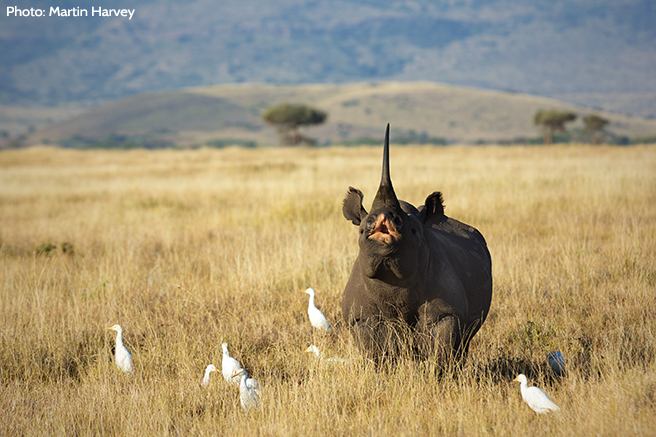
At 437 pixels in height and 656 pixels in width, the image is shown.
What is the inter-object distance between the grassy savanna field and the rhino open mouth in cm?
127

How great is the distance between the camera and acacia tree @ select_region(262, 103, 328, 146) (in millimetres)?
76562

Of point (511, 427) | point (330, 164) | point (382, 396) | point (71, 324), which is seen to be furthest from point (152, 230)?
point (330, 164)

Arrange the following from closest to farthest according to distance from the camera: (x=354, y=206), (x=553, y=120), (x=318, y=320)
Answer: (x=354, y=206)
(x=318, y=320)
(x=553, y=120)

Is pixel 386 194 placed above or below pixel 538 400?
above

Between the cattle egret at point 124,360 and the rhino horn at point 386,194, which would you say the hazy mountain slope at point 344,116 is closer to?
the cattle egret at point 124,360

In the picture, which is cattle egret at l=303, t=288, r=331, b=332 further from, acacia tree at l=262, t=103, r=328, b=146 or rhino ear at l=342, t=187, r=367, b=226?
acacia tree at l=262, t=103, r=328, b=146

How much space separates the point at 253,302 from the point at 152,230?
5.50 metres

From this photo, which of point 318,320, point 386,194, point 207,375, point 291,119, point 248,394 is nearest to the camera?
point 386,194

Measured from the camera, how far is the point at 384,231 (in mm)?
3404

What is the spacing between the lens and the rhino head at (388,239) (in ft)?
11.1

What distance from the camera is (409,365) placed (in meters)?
4.18

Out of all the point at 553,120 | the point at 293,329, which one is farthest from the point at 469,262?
the point at 553,120

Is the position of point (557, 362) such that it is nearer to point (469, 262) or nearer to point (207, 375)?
point (469, 262)

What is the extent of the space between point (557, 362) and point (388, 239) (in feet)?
7.13
